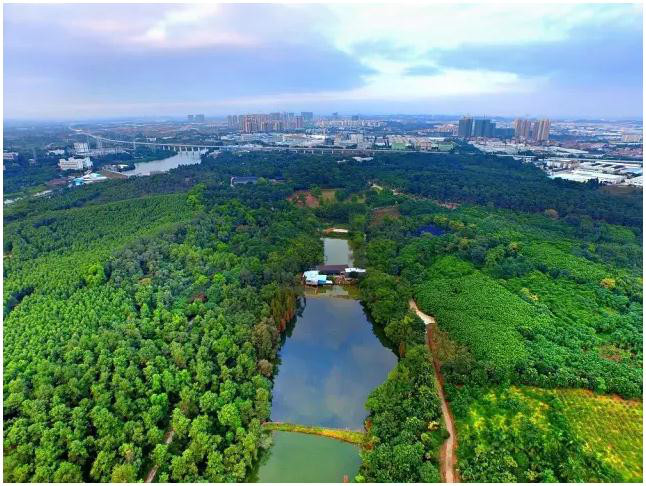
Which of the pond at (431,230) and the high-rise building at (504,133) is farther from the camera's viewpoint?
the high-rise building at (504,133)

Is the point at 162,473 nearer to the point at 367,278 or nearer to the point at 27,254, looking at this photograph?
the point at 367,278

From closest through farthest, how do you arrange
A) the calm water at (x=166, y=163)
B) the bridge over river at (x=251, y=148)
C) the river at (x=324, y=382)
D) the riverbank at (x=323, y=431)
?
the river at (x=324, y=382) < the riverbank at (x=323, y=431) < the calm water at (x=166, y=163) < the bridge over river at (x=251, y=148)

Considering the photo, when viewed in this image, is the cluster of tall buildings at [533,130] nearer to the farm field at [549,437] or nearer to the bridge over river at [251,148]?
the bridge over river at [251,148]

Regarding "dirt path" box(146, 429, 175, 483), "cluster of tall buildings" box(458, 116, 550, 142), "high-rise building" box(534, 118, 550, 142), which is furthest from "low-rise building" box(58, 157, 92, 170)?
"high-rise building" box(534, 118, 550, 142)

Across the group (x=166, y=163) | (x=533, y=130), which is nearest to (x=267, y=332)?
(x=166, y=163)

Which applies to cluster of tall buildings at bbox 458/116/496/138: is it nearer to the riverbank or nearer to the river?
the river

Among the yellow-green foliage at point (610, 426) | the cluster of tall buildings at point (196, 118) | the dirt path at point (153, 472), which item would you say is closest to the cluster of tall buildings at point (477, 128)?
the yellow-green foliage at point (610, 426)
